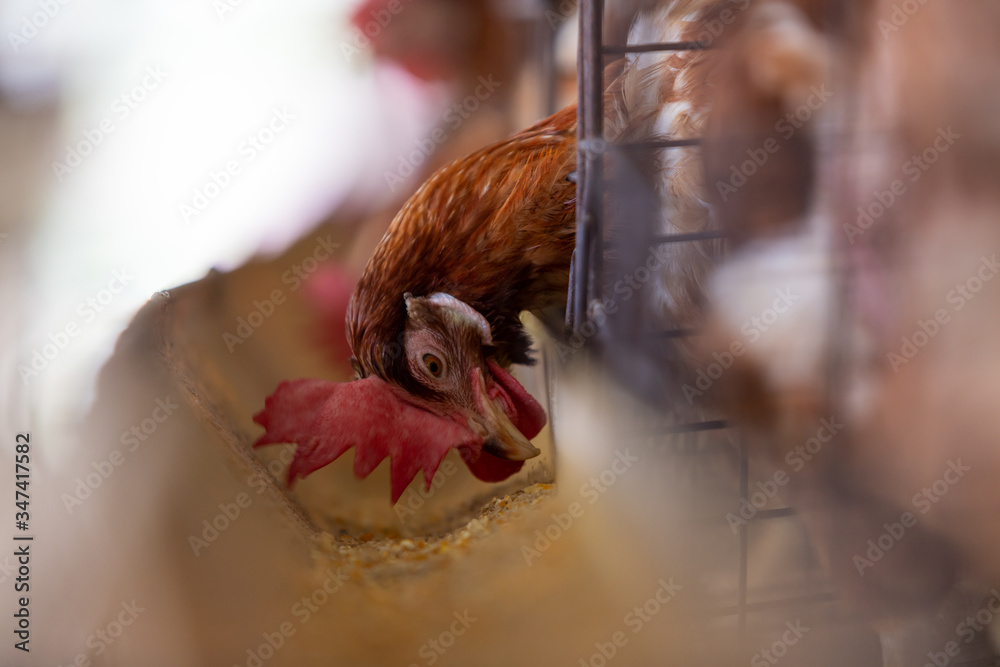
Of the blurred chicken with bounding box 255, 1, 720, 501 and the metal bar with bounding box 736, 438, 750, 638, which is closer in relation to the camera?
the blurred chicken with bounding box 255, 1, 720, 501

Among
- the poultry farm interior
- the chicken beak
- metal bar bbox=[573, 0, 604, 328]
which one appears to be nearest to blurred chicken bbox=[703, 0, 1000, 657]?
the poultry farm interior

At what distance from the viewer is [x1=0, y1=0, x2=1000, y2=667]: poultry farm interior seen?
27.0 inches

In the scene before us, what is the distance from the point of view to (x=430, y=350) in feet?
2.24

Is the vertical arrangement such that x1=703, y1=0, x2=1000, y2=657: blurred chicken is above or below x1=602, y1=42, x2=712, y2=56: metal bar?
below

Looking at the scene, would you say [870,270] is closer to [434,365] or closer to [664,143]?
[664,143]

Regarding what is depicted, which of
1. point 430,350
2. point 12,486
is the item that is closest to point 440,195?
point 430,350

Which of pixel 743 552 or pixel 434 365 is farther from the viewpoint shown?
pixel 743 552

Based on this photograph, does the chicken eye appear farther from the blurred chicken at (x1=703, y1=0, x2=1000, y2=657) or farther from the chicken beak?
the blurred chicken at (x1=703, y1=0, x2=1000, y2=657)

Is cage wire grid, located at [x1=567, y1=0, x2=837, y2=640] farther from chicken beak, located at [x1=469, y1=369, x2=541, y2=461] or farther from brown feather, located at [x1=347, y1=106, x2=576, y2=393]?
chicken beak, located at [x1=469, y1=369, x2=541, y2=461]

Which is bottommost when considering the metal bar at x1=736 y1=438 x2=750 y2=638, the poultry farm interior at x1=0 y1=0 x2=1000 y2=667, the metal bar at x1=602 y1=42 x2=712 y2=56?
the metal bar at x1=736 y1=438 x2=750 y2=638

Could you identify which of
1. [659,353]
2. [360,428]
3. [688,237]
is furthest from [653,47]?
[360,428]

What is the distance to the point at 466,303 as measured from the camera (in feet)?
2.26

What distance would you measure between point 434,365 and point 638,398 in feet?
0.76

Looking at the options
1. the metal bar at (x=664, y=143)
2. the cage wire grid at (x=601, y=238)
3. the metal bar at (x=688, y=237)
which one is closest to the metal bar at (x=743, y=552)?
the cage wire grid at (x=601, y=238)
